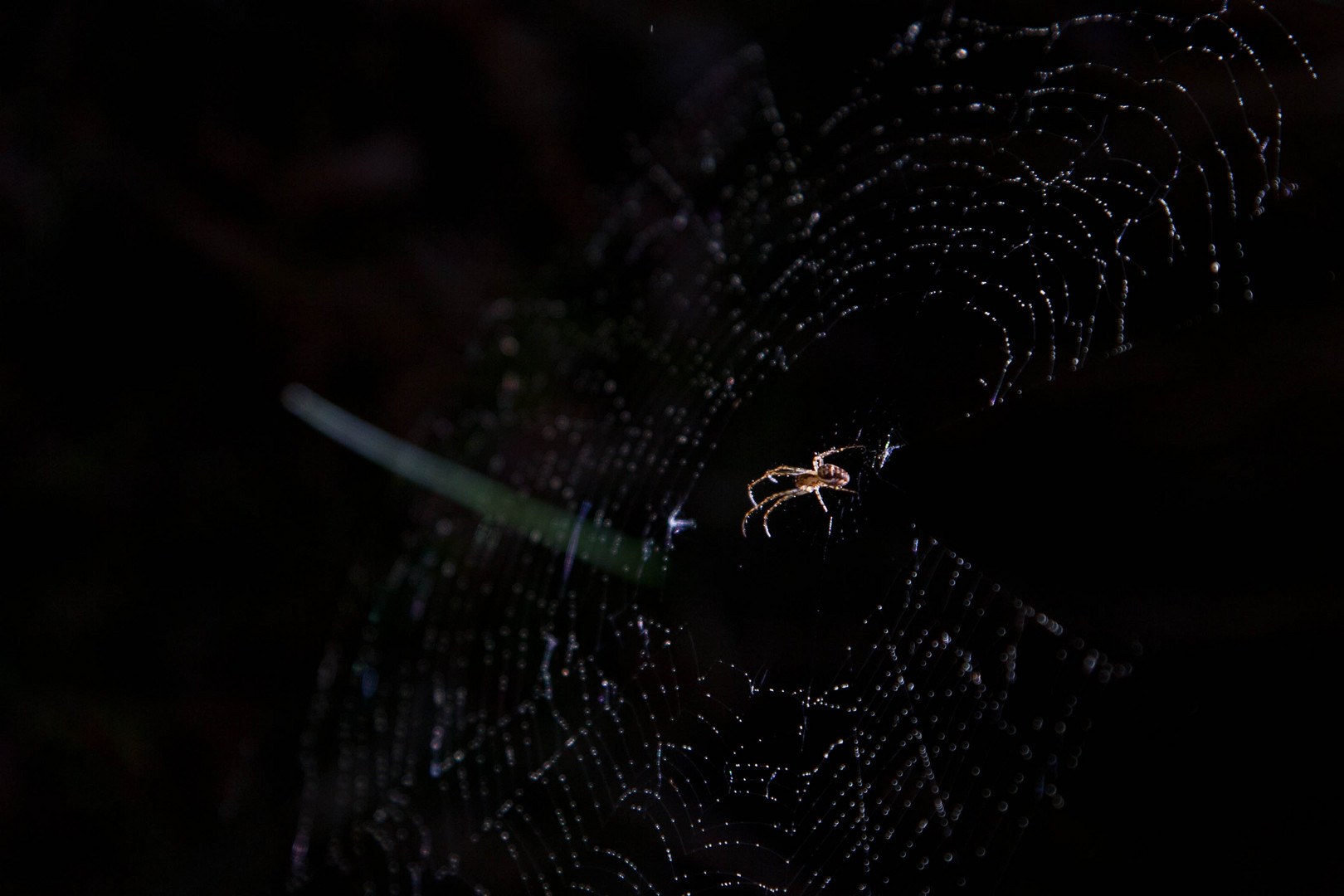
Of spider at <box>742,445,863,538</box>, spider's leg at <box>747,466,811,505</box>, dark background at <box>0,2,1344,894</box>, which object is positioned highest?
dark background at <box>0,2,1344,894</box>

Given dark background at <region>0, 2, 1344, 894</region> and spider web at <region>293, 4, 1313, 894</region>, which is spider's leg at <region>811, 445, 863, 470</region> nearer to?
spider web at <region>293, 4, 1313, 894</region>

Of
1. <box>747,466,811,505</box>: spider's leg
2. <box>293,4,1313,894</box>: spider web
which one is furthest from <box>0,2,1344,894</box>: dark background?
<box>747,466,811,505</box>: spider's leg

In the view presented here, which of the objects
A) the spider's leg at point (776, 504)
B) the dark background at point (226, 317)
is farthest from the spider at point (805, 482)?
the dark background at point (226, 317)

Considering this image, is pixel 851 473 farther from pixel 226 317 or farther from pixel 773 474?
pixel 226 317

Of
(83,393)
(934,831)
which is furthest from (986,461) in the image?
(83,393)

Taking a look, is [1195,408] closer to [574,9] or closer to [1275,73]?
[1275,73]

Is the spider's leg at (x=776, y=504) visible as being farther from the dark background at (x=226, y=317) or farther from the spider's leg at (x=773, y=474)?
the dark background at (x=226, y=317)

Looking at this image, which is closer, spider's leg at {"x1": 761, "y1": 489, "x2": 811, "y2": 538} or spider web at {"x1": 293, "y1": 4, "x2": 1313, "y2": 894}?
spider web at {"x1": 293, "y1": 4, "x2": 1313, "y2": 894}
